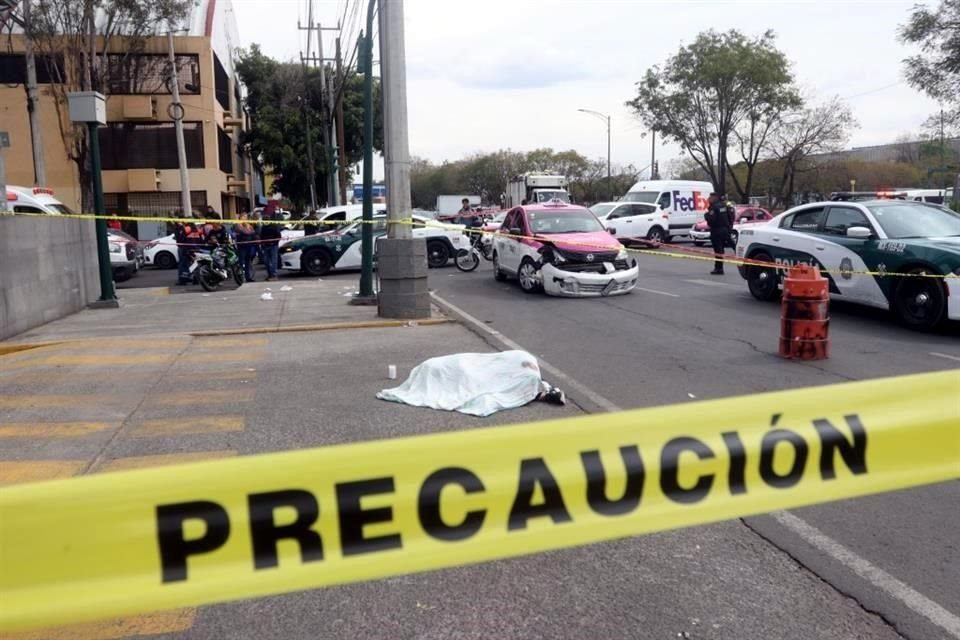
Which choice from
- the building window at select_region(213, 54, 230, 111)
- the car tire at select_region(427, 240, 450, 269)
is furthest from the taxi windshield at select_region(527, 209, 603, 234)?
the building window at select_region(213, 54, 230, 111)

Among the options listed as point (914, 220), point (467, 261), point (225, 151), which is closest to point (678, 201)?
point (467, 261)

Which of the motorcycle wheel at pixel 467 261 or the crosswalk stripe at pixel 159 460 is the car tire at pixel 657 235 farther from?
the crosswalk stripe at pixel 159 460

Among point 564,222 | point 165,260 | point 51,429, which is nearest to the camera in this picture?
point 51,429

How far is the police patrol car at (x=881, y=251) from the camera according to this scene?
10406 millimetres

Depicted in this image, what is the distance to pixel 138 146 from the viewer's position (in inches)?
1567

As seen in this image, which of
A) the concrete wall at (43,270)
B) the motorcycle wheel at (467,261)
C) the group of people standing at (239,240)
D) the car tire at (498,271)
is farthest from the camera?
the motorcycle wheel at (467,261)

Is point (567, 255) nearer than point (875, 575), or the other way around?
point (875, 575)

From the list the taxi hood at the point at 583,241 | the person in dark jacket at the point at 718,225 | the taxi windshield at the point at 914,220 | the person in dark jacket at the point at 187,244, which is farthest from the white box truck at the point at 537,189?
the taxi windshield at the point at 914,220

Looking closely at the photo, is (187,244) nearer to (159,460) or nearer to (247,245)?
(247,245)

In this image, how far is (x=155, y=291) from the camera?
17828 mm

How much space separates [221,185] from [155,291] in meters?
25.7

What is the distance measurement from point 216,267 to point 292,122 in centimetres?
3563

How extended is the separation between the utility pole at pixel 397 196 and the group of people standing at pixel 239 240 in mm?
5265

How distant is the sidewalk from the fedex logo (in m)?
22.1
